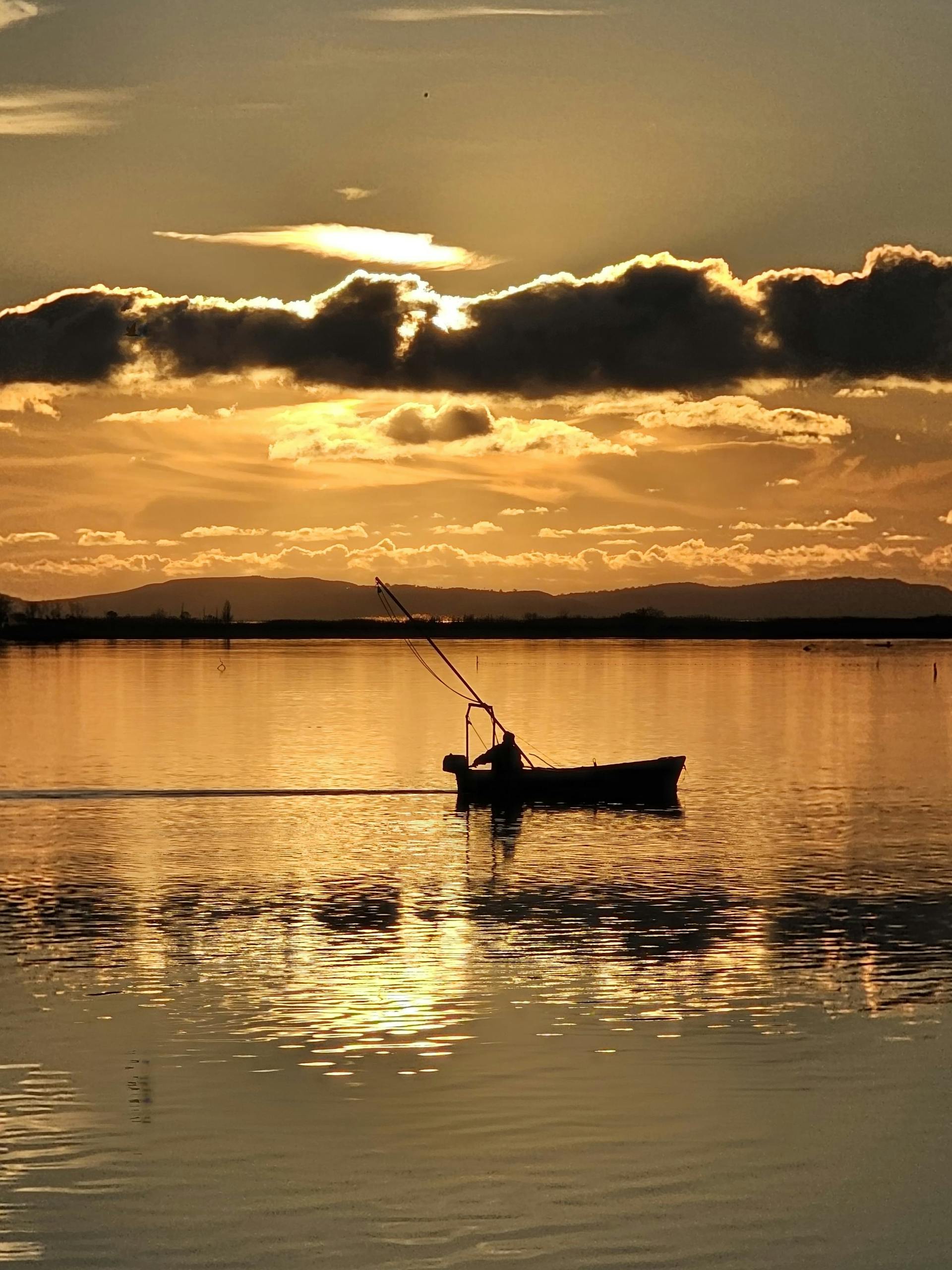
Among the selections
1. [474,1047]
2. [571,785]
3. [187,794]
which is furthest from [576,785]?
[474,1047]

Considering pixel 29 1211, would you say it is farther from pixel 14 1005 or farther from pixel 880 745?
pixel 880 745

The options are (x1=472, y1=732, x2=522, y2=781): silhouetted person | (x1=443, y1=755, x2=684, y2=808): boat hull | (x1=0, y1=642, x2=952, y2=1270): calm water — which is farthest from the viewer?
(x1=443, y1=755, x2=684, y2=808): boat hull

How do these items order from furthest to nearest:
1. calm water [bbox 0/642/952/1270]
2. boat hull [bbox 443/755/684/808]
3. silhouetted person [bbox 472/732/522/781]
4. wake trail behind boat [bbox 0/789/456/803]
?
wake trail behind boat [bbox 0/789/456/803] → boat hull [bbox 443/755/684/808] → silhouetted person [bbox 472/732/522/781] → calm water [bbox 0/642/952/1270]

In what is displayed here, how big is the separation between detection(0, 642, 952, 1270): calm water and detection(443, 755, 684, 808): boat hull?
19.0 ft

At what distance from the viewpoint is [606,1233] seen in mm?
21516

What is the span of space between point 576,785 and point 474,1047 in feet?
157

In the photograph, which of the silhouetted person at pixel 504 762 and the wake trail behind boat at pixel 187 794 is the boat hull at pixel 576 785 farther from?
the wake trail behind boat at pixel 187 794

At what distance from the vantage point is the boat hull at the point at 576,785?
7762 cm

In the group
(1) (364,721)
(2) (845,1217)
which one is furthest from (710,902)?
(1) (364,721)

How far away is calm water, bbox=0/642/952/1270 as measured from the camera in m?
21.9

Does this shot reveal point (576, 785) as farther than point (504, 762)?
Yes

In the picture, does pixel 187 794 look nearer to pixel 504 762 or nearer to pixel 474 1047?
pixel 504 762

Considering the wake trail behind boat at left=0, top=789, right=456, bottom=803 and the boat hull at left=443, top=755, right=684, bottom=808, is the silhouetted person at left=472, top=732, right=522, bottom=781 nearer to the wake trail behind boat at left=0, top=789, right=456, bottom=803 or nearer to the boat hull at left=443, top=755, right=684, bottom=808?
the boat hull at left=443, top=755, right=684, bottom=808

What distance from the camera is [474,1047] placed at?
30594 mm
